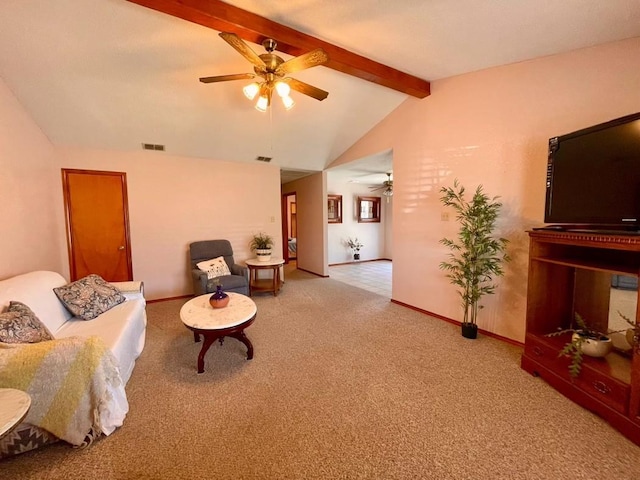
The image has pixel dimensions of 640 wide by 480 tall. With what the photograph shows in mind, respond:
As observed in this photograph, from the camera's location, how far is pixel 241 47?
1.87 m

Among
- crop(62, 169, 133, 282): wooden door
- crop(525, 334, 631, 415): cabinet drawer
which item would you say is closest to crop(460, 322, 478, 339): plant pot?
crop(525, 334, 631, 415): cabinet drawer

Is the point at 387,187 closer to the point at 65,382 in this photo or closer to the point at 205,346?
the point at 205,346

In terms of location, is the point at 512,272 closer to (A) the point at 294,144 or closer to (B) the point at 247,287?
(B) the point at 247,287

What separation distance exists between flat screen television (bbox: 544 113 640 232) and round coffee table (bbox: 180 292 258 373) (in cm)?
262

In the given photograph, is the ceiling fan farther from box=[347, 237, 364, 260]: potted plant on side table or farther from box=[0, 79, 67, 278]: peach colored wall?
box=[347, 237, 364, 260]: potted plant on side table

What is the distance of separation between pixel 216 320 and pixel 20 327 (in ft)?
3.76

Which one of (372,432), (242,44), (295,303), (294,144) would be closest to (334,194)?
(294,144)

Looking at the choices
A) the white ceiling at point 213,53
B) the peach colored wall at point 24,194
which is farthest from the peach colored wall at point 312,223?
the peach colored wall at point 24,194

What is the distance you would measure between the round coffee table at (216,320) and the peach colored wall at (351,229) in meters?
5.08

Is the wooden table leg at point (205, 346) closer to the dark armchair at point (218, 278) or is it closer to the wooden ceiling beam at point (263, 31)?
the dark armchair at point (218, 278)

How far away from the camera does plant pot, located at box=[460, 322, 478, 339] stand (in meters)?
2.86

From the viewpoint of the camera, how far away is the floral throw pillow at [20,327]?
61.0 inches

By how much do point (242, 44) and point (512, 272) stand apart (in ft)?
10.3

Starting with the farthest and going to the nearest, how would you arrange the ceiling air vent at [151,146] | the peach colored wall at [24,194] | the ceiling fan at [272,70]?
the ceiling air vent at [151,146], the peach colored wall at [24,194], the ceiling fan at [272,70]
